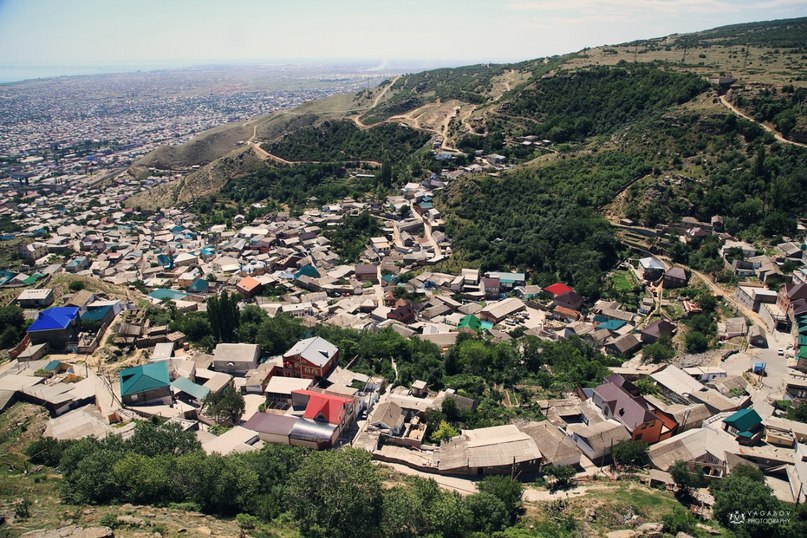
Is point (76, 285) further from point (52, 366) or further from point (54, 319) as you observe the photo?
point (52, 366)

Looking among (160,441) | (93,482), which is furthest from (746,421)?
(93,482)


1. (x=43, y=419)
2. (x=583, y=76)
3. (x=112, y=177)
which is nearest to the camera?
(x=43, y=419)

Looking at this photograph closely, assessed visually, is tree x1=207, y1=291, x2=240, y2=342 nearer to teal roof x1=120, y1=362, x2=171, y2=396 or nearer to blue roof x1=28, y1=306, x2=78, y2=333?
teal roof x1=120, y1=362, x2=171, y2=396

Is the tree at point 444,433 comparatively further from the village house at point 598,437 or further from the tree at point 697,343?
the tree at point 697,343

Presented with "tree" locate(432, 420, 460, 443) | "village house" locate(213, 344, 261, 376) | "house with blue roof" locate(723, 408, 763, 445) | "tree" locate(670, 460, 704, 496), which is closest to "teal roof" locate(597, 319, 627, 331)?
"house with blue roof" locate(723, 408, 763, 445)

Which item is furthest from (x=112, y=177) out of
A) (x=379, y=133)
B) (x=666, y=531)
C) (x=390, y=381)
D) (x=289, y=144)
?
(x=666, y=531)

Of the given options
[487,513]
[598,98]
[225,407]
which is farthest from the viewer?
[598,98]

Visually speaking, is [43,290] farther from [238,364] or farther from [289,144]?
[289,144]
